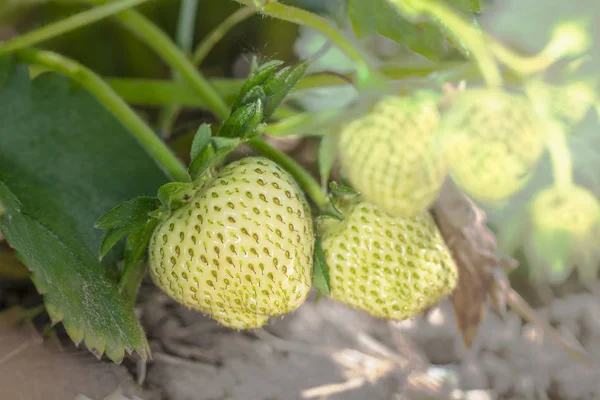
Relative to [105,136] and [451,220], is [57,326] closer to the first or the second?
[105,136]

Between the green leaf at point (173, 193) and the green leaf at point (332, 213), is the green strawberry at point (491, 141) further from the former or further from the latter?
the green leaf at point (173, 193)

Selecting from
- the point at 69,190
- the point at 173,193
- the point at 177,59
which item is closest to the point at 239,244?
the point at 173,193

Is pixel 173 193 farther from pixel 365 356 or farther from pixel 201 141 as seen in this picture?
pixel 365 356

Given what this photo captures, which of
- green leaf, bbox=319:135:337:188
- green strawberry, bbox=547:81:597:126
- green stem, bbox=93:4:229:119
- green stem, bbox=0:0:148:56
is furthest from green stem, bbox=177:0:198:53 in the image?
green strawberry, bbox=547:81:597:126

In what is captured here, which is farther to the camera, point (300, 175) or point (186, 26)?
point (186, 26)

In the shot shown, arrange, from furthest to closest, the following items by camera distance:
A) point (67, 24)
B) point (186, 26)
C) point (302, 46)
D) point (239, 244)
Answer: point (186, 26)
point (302, 46)
point (67, 24)
point (239, 244)

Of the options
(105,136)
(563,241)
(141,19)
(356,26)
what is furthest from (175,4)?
(563,241)

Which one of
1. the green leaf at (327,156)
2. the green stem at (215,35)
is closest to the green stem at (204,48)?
the green stem at (215,35)
